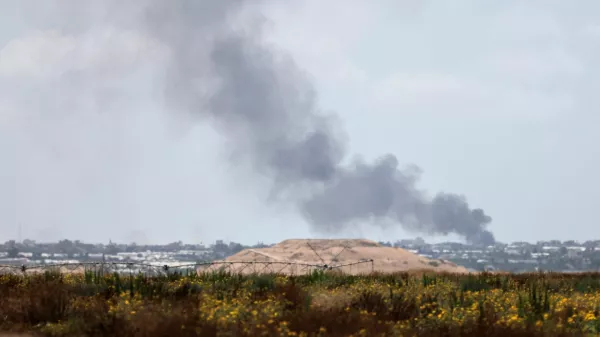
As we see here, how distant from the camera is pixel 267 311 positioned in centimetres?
1844

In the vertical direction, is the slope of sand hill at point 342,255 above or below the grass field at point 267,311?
above

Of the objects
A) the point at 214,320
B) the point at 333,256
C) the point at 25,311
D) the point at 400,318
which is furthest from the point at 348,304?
the point at 333,256

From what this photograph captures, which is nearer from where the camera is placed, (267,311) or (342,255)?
(267,311)

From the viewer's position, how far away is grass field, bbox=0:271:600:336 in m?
17.3

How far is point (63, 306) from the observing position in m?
19.8

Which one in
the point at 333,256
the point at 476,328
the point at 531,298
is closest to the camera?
the point at 476,328

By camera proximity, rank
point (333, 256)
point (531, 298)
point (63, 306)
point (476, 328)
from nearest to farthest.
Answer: point (476, 328) < point (63, 306) < point (531, 298) < point (333, 256)

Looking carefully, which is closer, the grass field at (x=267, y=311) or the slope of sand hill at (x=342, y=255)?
the grass field at (x=267, y=311)

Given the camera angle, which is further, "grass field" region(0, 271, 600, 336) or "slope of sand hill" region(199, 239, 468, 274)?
"slope of sand hill" region(199, 239, 468, 274)

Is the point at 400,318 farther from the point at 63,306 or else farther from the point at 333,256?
the point at 333,256

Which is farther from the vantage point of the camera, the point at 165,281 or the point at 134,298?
the point at 165,281

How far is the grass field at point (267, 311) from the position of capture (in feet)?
56.6

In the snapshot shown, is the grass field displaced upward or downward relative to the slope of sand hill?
downward

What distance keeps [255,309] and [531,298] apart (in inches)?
324
